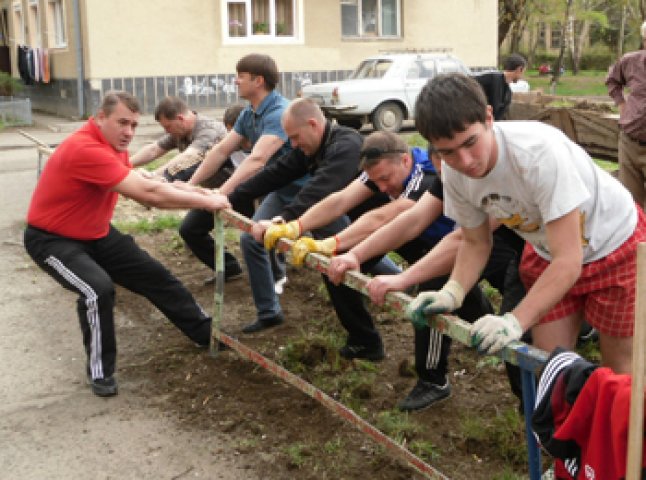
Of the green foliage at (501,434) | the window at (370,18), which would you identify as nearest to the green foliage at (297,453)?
the green foliage at (501,434)

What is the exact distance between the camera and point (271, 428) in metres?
3.93

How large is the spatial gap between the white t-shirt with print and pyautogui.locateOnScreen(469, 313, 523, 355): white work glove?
0.38 m

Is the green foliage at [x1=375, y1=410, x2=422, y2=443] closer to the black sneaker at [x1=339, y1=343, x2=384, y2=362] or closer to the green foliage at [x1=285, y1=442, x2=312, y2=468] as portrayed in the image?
the green foliage at [x1=285, y1=442, x2=312, y2=468]

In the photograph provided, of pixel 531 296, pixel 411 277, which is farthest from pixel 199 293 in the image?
pixel 531 296

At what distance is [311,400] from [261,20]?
18.0m

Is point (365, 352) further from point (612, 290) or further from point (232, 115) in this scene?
point (232, 115)

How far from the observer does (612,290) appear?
2971mm

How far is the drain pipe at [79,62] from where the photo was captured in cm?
1859

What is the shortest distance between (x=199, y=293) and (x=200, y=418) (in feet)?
7.37

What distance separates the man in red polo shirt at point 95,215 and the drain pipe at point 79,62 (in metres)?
15.2

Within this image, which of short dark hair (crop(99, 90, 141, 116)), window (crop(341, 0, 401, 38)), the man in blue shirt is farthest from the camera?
window (crop(341, 0, 401, 38))

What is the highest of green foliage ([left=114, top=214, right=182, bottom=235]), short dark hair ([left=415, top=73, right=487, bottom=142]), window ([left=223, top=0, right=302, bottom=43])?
window ([left=223, top=0, right=302, bottom=43])

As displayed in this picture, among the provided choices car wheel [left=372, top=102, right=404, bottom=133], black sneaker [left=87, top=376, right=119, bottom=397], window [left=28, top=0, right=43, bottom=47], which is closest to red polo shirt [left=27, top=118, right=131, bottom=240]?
black sneaker [left=87, top=376, right=119, bottom=397]

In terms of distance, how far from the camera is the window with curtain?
2055 centimetres
